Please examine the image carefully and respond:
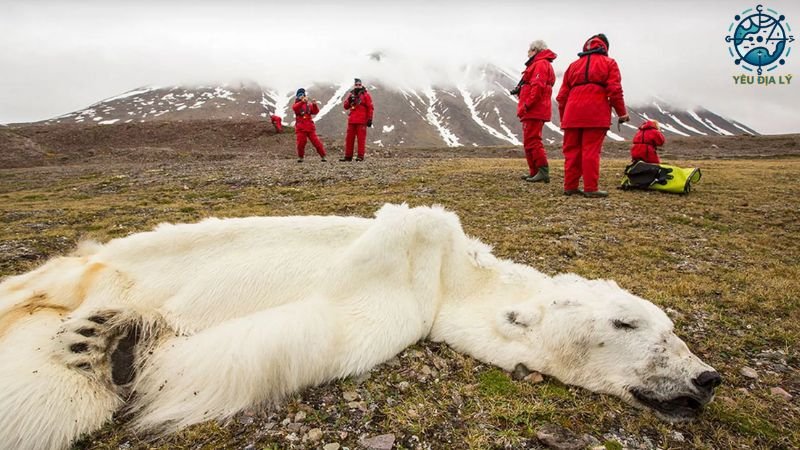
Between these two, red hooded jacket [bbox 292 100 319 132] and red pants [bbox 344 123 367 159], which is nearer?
red pants [bbox 344 123 367 159]

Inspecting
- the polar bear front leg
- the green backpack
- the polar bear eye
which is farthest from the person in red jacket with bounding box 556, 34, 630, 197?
the polar bear front leg

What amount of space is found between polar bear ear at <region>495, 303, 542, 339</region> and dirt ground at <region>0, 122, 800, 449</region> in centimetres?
34

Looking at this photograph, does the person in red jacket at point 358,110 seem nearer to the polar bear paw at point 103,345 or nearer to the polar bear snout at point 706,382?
the polar bear paw at point 103,345

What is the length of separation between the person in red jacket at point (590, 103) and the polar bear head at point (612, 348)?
6953 mm

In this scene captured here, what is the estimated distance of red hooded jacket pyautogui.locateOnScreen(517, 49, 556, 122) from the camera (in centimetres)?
1066

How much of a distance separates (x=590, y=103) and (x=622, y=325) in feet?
24.6

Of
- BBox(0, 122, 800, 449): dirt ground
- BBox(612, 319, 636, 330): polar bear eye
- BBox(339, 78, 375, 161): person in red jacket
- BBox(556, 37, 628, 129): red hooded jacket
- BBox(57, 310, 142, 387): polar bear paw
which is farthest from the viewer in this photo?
BBox(339, 78, 375, 161): person in red jacket

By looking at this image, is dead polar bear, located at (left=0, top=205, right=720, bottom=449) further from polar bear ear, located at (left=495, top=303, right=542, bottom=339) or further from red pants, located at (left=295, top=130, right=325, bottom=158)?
red pants, located at (left=295, top=130, right=325, bottom=158)

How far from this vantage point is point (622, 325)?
3027 millimetres

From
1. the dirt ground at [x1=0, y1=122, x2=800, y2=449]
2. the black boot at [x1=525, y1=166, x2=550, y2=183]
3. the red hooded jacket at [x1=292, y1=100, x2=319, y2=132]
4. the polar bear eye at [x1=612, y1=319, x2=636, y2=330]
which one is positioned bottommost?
the dirt ground at [x1=0, y1=122, x2=800, y2=449]

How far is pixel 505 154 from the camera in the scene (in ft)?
99.5

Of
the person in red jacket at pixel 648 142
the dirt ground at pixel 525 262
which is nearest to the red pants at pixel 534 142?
the dirt ground at pixel 525 262

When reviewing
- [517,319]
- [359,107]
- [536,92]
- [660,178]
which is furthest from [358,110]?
[517,319]

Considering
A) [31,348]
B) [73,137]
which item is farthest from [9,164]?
[31,348]
